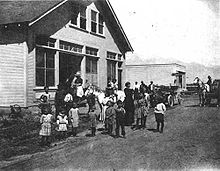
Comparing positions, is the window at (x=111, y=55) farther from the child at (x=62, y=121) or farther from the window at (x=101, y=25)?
the child at (x=62, y=121)

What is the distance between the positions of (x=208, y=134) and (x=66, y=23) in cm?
927

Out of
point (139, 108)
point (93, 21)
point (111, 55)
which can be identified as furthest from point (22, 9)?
point (111, 55)

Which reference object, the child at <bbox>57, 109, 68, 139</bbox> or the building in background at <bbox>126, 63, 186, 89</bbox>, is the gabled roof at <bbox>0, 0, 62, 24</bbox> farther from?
the building in background at <bbox>126, 63, 186, 89</bbox>

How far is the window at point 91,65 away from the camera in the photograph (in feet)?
55.7

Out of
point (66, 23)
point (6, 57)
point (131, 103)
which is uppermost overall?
point (66, 23)

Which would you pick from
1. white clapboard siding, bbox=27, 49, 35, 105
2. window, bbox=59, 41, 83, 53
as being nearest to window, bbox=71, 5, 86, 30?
window, bbox=59, 41, 83, 53

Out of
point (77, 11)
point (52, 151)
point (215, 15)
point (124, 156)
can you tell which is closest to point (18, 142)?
point (52, 151)

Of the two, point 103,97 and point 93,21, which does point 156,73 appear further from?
point 103,97

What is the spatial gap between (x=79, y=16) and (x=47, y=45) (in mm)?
3561

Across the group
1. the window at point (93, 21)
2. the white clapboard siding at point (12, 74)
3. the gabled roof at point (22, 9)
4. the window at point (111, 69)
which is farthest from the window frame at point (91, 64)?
the white clapboard siding at point (12, 74)

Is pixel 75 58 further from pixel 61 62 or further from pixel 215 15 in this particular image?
pixel 215 15

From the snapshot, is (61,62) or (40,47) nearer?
(40,47)

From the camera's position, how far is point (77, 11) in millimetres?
15977

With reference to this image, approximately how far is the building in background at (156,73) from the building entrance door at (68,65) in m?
17.4
